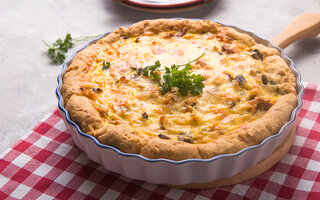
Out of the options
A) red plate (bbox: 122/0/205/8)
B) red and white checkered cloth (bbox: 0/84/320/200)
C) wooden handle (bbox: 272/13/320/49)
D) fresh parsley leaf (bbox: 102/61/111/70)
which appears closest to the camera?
red and white checkered cloth (bbox: 0/84/320/200)

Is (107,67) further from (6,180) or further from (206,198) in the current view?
(206,198)

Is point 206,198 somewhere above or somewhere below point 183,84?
below

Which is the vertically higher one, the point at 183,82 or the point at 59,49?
the point at 183,82

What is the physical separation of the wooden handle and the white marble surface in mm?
266

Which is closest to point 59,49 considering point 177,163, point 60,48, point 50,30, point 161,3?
point 60,48

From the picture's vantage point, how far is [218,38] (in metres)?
3.90

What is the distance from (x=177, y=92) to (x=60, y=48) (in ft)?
7.26

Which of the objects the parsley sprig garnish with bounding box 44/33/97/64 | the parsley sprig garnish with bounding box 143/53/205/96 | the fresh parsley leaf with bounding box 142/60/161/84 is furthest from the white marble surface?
the parsley sprig garnish with bounding box 143/53/205/96

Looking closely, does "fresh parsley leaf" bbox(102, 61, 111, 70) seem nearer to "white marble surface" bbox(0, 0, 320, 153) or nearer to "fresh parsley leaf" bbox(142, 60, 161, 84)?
"fresh parsley leaf" bbox(142, 60, 161, 84)

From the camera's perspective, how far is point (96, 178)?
297 centimetres

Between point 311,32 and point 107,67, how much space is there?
2.55 m

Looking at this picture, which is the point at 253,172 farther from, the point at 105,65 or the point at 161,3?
the point at 161,3

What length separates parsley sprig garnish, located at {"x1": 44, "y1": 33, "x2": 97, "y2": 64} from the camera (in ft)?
15.3

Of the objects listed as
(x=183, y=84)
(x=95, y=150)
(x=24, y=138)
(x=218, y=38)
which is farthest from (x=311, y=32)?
(x=24, y=138)
